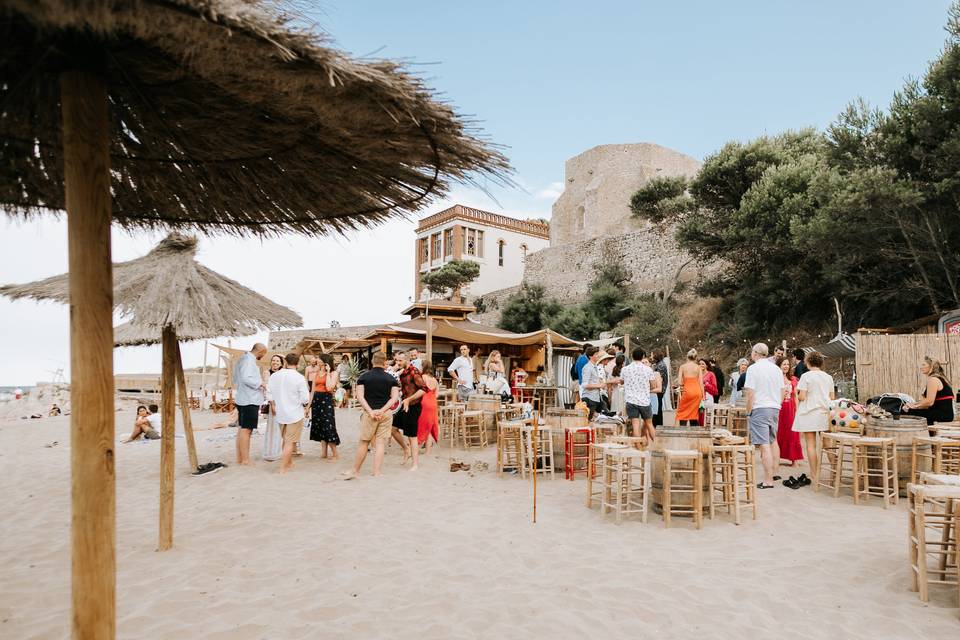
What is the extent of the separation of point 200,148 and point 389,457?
6.40 meters

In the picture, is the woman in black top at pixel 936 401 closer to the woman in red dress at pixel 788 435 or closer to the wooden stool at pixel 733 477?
the woman in red dress at pixel 788 435

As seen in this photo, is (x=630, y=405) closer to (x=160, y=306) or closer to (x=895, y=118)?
(x=160, y=306)

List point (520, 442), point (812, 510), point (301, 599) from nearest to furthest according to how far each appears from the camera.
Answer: point (301, 599), point (812, 510), point (520, 442)

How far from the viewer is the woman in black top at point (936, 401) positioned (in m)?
6.59

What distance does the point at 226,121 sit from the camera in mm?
2412

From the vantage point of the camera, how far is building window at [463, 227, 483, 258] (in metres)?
41.8

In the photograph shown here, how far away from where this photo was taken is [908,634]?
2.89 m

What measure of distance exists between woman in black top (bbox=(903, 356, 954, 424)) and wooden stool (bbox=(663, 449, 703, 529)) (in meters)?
3.70

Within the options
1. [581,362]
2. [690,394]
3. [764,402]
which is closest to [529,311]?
[581,362]

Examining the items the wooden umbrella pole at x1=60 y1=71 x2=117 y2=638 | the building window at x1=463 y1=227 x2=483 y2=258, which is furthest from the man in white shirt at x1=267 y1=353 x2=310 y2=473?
the building window at x1=463 y1=227 x2=483 y2=258

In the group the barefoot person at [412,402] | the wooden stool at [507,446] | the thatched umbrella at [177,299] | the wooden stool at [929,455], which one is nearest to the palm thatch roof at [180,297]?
the thatched umbrella at [177,299]

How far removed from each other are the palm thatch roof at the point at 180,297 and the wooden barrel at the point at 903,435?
598 centimetres

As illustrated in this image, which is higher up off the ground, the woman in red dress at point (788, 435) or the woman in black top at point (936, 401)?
the woman in black top at point (936, 401)

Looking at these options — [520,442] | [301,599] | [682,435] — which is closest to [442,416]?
[520,442]
